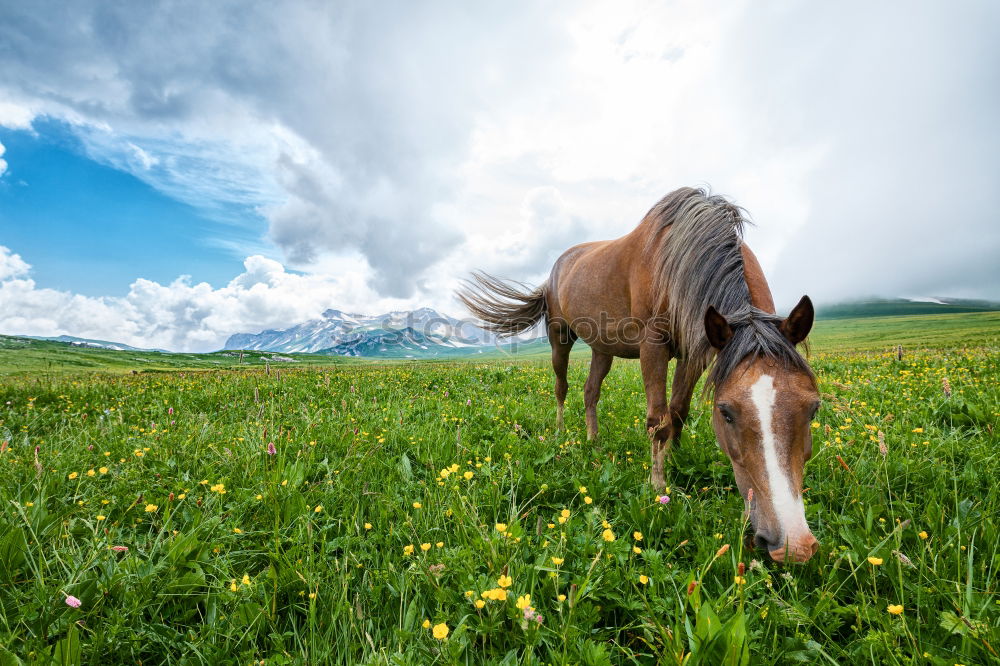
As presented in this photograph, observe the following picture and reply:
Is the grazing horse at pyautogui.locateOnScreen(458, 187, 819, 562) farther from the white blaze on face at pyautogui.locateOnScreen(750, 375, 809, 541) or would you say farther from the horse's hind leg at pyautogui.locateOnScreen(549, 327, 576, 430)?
the horse's hind leg at pyautogui.locateOnScreen(549, 327, 576, 430)

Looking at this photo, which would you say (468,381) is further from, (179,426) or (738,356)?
(738,356)

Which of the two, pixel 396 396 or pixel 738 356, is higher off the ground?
pixel 738 356

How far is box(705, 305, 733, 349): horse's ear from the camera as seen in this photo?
3.01m

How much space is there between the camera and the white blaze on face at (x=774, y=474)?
7.97ft

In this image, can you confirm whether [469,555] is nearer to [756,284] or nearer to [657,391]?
[657,391]

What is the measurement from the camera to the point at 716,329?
123 inches

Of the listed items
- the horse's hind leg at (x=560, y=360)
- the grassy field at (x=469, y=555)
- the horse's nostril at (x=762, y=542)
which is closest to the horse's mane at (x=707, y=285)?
the grassy field at (x=469, y=555)

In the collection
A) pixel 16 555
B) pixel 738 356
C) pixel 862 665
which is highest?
pixel 738 356

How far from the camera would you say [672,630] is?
78.5 inches

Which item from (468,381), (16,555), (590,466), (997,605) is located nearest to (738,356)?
(997,605)

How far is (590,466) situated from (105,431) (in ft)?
17.5

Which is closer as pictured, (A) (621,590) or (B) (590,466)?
(A) (621,590)

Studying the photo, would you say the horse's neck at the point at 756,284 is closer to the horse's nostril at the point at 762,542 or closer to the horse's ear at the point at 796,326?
the horse's ear at the point at 796,326


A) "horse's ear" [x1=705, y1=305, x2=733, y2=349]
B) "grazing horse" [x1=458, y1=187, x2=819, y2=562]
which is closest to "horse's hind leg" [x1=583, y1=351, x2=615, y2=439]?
"grazing horse" [x1=458, y1=187, x2=819, y2=562]
